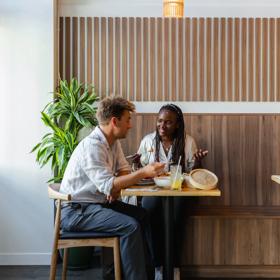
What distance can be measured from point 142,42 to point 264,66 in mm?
1091

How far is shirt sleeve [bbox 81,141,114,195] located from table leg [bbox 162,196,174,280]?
1.48 feet

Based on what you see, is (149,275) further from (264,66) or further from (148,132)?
(264,66)

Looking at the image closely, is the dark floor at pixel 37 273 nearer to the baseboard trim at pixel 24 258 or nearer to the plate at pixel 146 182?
the baseboard trim at pixel 24 258

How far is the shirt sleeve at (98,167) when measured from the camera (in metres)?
2.93

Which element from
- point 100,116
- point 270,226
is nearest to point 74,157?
point 100,116

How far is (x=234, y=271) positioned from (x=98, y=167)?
1645 mm

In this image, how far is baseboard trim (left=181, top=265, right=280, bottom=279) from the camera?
396 cm

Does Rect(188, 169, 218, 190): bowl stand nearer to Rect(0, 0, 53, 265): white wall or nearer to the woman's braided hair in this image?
the woman's braided hair

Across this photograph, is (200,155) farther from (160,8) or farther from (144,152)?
(160,8)

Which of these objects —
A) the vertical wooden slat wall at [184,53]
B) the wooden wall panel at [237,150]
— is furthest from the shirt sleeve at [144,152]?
the vertical wooden slat wall at [184,53]

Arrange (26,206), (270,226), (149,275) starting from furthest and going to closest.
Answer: (26,206), (270,226), (149,275)

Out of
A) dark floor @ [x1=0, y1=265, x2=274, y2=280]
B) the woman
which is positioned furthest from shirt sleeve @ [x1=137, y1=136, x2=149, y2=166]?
dark floor @ [x1=0, y1=265, x2=274, y2=280]

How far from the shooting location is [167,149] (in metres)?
4.04

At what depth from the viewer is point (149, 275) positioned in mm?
3244
